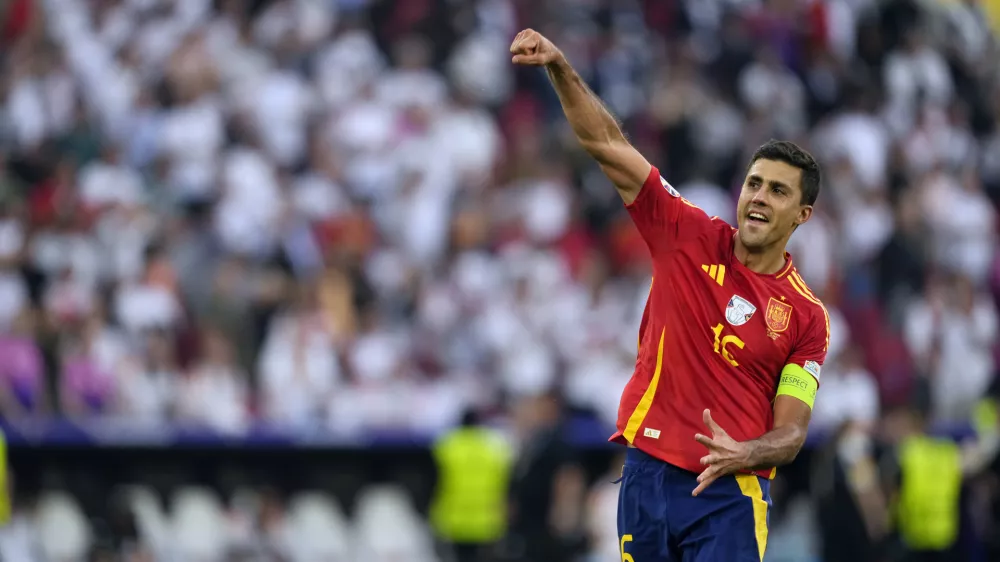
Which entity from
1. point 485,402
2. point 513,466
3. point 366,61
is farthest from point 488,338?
point 366,61

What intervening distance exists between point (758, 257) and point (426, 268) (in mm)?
9535

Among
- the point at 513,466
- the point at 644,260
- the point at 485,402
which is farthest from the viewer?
the point at 644,260

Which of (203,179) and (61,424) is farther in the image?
(203,179)

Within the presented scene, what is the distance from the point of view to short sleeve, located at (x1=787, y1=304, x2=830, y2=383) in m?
6.71

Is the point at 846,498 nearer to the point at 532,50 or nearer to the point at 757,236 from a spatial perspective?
the point at 757,236

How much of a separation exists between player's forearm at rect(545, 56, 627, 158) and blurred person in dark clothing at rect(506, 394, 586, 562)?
25.0ft

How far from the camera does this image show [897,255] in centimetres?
1712

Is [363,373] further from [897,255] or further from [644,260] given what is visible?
[897,255]

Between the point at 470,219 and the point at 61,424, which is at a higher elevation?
the point at 470,219

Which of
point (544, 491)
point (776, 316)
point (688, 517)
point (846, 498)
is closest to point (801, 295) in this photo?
point (776, 316)

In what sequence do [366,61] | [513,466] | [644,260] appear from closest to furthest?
[513,466]
[644,260]
[366,61]

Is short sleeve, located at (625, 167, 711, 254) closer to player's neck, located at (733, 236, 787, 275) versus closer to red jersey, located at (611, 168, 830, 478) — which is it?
red jersey, located at (611, 168, 830, 478)

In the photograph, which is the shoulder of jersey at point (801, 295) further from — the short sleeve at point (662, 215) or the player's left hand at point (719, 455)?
the player's left hand at point (719, 455)

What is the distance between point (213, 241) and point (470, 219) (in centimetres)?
258
